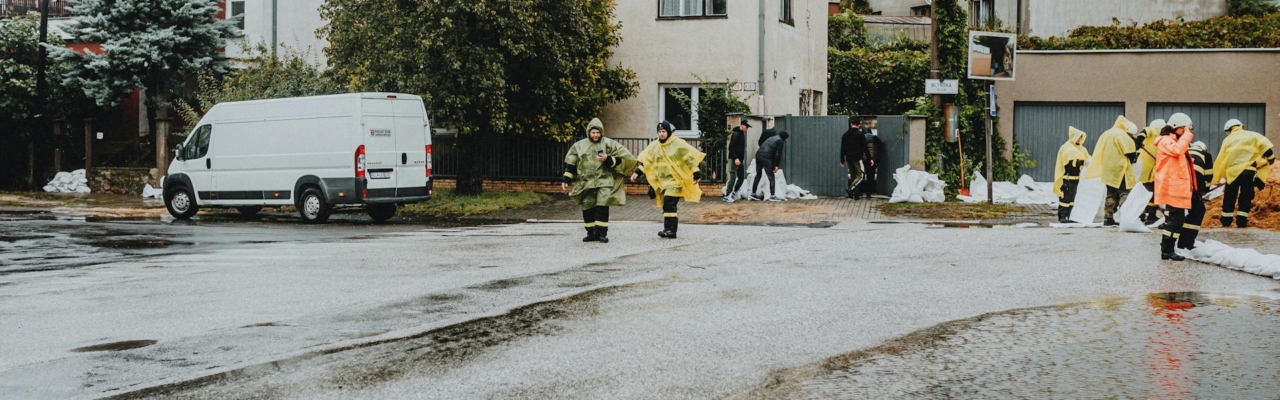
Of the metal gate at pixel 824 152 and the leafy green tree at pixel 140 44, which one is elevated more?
the leafy green tree at pixel 140 44

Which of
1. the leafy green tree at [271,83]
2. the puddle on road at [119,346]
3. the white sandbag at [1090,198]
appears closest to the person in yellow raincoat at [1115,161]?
the white sandbag at [1090,198]

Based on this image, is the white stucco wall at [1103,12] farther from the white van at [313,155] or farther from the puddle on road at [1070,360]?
the puddle on road at [1070,360]

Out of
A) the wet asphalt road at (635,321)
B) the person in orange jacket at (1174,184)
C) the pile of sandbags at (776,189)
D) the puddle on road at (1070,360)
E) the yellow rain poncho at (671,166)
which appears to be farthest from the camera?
the pile of sandbags at (776,189)

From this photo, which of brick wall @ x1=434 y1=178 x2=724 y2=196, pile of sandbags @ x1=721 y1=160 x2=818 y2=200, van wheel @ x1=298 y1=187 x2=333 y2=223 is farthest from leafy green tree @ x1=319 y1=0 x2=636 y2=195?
pile of sandbags @ x1=721 y1=160 x2=818 y2=200

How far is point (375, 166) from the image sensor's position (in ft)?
62.0

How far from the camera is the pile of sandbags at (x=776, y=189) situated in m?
23.2

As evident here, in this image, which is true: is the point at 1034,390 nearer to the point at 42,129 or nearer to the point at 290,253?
the point at 290,253

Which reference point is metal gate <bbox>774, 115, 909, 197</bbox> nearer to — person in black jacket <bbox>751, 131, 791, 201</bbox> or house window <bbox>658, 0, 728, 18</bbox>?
person in black jacket <bbox>751, 131, 791, 201</bbox>

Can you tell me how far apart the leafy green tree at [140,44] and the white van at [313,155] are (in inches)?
395

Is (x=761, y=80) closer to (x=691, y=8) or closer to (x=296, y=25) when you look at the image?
(x=691, y=8)

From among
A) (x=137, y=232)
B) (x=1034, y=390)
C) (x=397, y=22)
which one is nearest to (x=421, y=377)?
(x=1034, y=390)

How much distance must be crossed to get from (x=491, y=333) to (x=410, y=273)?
143 inches

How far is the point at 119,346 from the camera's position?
7605mm

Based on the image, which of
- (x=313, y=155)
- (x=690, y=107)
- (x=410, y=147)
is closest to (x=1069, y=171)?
(x=690, y=107)
